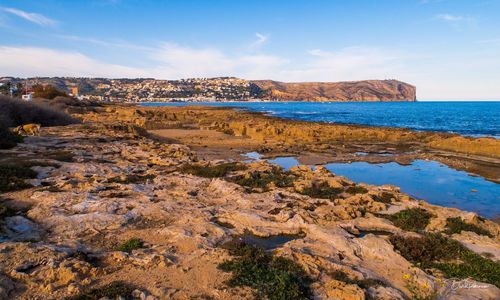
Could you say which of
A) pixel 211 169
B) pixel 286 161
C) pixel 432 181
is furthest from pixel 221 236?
pixel 286 161

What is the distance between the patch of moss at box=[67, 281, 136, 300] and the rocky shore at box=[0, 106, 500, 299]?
2cm

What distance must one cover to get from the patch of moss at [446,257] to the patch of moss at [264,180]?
5.88 meters

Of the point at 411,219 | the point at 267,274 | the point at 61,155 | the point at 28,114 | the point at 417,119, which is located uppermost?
the point at 28,114

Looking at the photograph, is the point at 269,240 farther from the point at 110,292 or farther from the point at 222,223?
the point at 110,292

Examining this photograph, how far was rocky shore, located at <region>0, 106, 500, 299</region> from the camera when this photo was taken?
6.88m

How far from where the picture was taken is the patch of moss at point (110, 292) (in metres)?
6.18

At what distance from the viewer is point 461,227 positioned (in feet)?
34.8

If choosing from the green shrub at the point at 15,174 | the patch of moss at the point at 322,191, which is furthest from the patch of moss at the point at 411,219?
the green shrub at the point at 15,174

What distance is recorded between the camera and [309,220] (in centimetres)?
1082

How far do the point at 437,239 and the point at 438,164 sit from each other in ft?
51.5

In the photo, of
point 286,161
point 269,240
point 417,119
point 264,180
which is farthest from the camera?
point 417,119

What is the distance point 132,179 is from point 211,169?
3742mm

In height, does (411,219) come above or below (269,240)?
above

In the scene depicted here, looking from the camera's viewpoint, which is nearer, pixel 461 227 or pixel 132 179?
pixel 461 227
